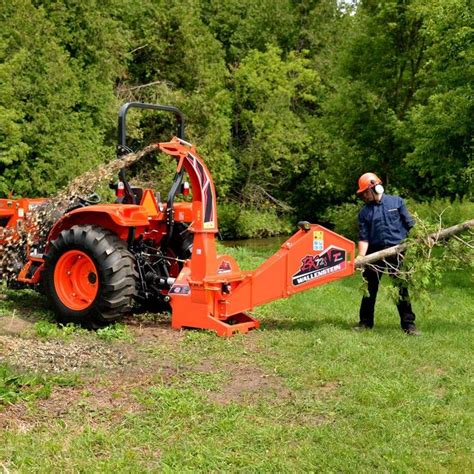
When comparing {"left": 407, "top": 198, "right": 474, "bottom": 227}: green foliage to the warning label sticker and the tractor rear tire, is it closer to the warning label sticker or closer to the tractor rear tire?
the warning label sticker

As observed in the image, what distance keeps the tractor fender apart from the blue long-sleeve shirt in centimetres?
266

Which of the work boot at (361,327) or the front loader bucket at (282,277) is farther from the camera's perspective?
the work boot at (361,327)

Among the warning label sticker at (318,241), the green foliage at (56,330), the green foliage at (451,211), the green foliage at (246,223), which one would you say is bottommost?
the green foliage at (246,223)

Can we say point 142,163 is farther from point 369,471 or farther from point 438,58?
point 369,471

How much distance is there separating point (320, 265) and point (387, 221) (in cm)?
96

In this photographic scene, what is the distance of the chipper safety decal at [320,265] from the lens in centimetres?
738

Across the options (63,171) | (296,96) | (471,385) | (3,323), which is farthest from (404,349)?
(296,96)

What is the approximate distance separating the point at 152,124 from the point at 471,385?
24.8 meters

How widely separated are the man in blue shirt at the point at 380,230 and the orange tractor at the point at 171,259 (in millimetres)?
421

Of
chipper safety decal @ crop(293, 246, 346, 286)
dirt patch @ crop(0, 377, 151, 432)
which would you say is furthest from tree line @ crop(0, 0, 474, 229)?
dirt patch @ crop(0, 377, 151, 432)

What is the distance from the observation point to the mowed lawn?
411 cm

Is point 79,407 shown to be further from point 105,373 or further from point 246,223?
point 246,223

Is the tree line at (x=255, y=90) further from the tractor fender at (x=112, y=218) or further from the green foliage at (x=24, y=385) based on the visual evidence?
the green foliage at (x=24, y=385)

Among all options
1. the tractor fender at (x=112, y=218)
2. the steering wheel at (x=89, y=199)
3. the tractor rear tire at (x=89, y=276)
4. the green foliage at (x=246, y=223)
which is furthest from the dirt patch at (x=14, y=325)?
the green foliage at (x=246, y=223)
